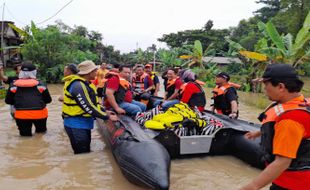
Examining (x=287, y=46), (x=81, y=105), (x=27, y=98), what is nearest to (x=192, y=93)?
(x=81, y=105)

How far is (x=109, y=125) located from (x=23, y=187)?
1.78 metres

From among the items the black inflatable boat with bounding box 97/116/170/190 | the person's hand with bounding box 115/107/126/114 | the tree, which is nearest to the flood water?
the black inflatable boat with bounding box 97/116/170/190

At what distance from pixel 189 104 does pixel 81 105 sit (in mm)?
1994

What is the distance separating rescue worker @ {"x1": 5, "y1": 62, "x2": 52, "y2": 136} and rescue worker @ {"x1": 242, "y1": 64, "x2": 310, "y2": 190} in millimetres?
4876

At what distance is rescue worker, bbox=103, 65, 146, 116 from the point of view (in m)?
5.23

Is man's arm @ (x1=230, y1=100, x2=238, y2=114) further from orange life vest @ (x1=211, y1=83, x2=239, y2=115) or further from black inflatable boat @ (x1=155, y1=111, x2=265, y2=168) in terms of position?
black inflatable boat @ (x1=155, y1=111, x2=265, y2=168)

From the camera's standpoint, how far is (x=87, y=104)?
14.5 feet

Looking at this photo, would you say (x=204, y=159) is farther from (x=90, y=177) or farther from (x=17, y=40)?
(x=17, y=40)

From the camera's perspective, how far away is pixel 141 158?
357 cm

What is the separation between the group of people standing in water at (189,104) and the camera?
1664 mm

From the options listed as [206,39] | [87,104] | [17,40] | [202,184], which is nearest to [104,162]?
[87,104]

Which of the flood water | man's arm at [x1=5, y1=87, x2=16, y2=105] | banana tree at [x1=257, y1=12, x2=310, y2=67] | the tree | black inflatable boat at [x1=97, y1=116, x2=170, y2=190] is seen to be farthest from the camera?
the tree

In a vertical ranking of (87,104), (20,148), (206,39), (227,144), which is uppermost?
(206,39)

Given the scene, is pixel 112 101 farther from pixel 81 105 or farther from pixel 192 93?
pixel 192 93
